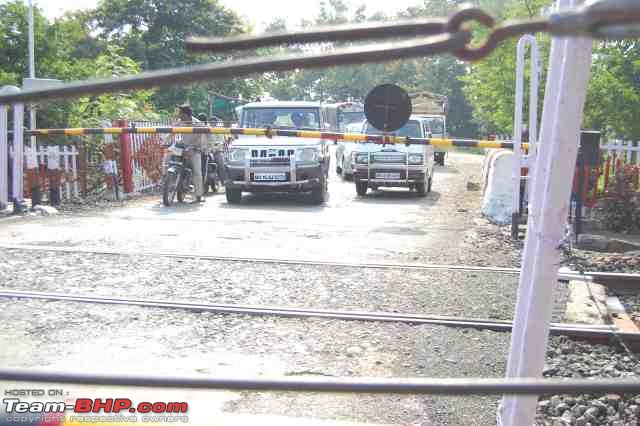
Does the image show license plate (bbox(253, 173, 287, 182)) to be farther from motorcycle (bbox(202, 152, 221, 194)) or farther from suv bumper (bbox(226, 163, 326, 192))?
motorcycle (bbox(202, 152, 221, 194))

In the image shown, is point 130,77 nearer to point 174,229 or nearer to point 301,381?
point 301,381

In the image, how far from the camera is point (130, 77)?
44.3 inches

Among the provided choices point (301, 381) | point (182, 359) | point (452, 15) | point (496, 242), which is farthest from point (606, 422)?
point (496, 242)

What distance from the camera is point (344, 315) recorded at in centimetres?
481

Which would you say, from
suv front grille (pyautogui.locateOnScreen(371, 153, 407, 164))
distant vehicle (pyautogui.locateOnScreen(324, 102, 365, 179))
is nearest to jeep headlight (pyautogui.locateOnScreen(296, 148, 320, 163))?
distant vehicle (pyautogui.locateOnScreen(324, 102, 365, 179))

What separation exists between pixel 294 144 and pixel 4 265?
23.2 feet

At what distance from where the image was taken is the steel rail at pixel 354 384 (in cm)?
129

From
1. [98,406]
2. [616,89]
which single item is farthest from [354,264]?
[616,89]

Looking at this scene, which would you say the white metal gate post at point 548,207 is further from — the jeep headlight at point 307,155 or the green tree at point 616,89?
the green tree at point 616,89

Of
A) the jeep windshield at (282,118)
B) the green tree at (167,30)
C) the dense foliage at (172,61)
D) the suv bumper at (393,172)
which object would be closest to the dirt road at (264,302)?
the dense foliage at (172,61)

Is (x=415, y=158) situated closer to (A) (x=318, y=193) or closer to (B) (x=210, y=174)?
(A) (x=318, y=193)

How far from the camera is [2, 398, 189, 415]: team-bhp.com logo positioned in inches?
118

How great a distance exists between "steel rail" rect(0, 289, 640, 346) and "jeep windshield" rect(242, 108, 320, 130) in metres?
8.04

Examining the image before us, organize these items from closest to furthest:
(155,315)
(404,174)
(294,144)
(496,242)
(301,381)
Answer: (301,381) < (155,315) < (496,242) < (294,144) < (404,174)
